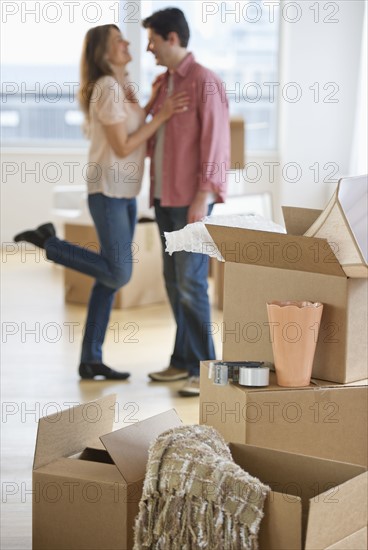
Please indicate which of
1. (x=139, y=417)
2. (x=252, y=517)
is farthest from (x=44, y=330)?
(x=252, y=517)

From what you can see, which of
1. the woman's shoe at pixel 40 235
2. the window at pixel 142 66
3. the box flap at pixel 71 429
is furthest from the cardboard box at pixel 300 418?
the window at pixel 142 66

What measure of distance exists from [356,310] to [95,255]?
1.54m

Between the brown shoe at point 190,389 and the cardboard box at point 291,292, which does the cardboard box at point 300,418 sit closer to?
the cardboard box at point 291,292

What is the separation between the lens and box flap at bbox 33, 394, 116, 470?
203 centimetres

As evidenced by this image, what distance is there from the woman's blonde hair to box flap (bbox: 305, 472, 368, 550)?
6.83ft

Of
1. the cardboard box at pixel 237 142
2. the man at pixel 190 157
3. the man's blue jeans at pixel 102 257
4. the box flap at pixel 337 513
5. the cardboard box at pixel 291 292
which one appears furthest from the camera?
the cardboard box at pixel 237 142

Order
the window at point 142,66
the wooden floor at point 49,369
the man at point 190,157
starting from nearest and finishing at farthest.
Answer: the wooden floor at point 49,369 → the man at point 190,157 → the window at point 142,66

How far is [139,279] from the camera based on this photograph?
4.96m

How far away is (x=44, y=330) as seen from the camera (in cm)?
440

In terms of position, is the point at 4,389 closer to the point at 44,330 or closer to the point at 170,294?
the point at 170,294

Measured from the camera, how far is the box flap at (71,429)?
2.03 metres

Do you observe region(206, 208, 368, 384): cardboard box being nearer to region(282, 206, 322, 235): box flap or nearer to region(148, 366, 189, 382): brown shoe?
region(282, 206, 322, 235): box flap

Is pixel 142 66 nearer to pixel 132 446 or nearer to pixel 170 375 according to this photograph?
pixel 170 375

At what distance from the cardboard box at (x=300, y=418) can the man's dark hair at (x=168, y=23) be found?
159cm
